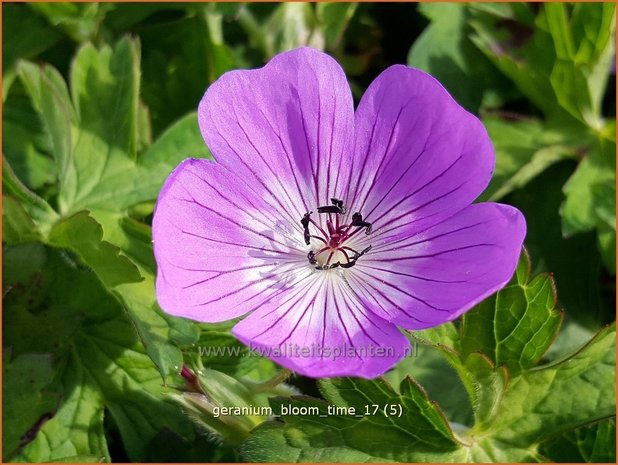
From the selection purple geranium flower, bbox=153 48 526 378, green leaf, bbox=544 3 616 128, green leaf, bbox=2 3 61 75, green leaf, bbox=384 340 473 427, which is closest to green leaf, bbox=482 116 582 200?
green leaf, bbox=544 3 616 128

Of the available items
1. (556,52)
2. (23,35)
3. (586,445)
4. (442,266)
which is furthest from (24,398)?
(556,52)

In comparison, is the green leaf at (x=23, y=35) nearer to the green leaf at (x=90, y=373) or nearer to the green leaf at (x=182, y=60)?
the green leaf at (x=182, y=60)

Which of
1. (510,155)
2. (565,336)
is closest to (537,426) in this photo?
(565,336)

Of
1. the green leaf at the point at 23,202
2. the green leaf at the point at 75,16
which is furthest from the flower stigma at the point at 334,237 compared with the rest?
the green leaf at the point at 75,16

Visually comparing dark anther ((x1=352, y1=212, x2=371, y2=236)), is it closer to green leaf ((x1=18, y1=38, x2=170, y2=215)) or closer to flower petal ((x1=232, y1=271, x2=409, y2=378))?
flower petal ((x1=232, y1=271, x2=409, y2=378))

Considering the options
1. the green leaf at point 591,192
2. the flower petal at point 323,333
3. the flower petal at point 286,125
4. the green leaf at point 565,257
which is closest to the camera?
the flower petal at point 323,333

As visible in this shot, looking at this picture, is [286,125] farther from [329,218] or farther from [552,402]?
[552,402]

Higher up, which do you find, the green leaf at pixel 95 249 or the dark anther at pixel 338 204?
the dark anther at pixel 338 204
